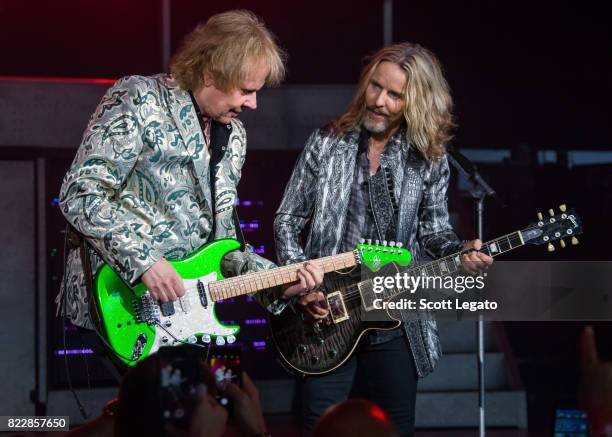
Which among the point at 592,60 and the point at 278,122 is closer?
the point at 278,122

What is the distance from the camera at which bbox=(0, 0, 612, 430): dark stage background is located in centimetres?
601

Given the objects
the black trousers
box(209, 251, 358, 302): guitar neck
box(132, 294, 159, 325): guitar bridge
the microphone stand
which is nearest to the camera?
box(132, 294, 159, 325): guitar bridge

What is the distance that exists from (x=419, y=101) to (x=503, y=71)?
3.09 m

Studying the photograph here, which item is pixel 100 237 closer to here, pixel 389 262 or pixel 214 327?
pixel 214 327

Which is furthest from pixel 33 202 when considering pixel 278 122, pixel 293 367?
pixel 293 367

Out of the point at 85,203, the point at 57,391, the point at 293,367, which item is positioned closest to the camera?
the point at 85,203

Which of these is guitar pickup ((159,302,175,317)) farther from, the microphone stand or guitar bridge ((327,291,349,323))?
the microphone stand

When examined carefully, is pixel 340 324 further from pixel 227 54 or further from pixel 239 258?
pixel 227 54

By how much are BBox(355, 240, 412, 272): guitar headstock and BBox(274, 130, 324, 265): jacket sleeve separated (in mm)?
231

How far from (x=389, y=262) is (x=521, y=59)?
340cm

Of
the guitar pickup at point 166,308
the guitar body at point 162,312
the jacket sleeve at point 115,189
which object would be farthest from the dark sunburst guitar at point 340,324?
the jacket sleeve at point 115,189

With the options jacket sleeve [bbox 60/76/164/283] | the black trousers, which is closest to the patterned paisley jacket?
jacket sleeve [bbox 60/76/164/283]

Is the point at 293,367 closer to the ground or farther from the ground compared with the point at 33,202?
closer to the ground

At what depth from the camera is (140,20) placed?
19.8ft
